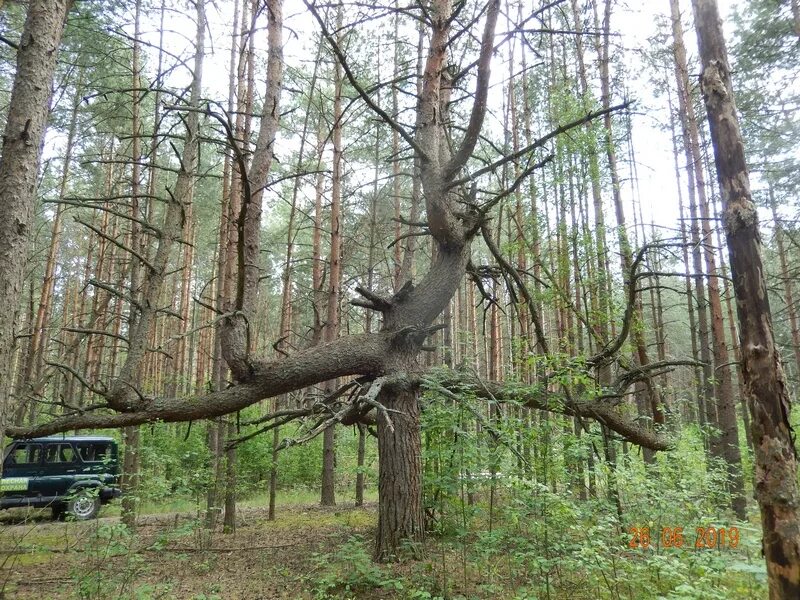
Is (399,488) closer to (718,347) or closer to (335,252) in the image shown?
(335,252)

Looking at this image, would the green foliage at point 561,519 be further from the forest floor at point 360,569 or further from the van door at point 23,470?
the van door at point 23,470

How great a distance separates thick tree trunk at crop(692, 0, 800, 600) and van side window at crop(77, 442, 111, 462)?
46.6 ft

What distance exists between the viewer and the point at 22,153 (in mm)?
3221

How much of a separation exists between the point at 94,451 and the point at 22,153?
38.6 feet

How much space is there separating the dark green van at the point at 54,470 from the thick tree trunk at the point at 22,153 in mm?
9565

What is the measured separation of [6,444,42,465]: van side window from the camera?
36.6ft

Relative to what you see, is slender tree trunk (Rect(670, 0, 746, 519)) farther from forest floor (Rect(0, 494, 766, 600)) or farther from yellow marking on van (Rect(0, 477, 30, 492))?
yellow marking on van (Rect(0, 477, 30, 492))

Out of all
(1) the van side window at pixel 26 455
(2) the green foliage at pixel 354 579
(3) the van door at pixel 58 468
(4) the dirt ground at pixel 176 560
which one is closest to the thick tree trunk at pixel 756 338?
(2) the green foliage at pixel 354 579

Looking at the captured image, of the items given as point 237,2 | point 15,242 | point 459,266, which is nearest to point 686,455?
point 459,266

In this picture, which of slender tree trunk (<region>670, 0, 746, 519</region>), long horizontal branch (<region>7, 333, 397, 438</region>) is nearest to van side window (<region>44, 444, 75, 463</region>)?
long horizontal branch (<region>7, 333, 397, 438</region>)

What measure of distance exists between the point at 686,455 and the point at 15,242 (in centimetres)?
769

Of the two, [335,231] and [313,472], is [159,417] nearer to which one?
[335,231]

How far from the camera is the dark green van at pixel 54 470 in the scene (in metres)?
10.8
